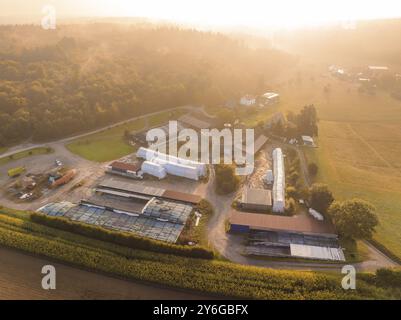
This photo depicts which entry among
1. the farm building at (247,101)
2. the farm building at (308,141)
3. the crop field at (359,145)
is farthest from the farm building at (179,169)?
the farm building at (247,101)

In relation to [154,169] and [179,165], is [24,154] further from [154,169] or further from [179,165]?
[179,165]

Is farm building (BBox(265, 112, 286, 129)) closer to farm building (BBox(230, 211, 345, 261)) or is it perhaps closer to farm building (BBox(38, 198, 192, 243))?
farm building (BBox(230, 211, 345, 261))

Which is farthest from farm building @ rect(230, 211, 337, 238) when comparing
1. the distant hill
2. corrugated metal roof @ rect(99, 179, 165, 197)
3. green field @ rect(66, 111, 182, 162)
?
the distant hill

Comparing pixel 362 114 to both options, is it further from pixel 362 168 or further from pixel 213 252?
pixel 213 252

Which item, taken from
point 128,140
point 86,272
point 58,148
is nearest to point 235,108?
point 128,140

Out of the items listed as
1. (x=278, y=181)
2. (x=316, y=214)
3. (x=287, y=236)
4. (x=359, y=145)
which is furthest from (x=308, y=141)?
(x=287, y=236)
